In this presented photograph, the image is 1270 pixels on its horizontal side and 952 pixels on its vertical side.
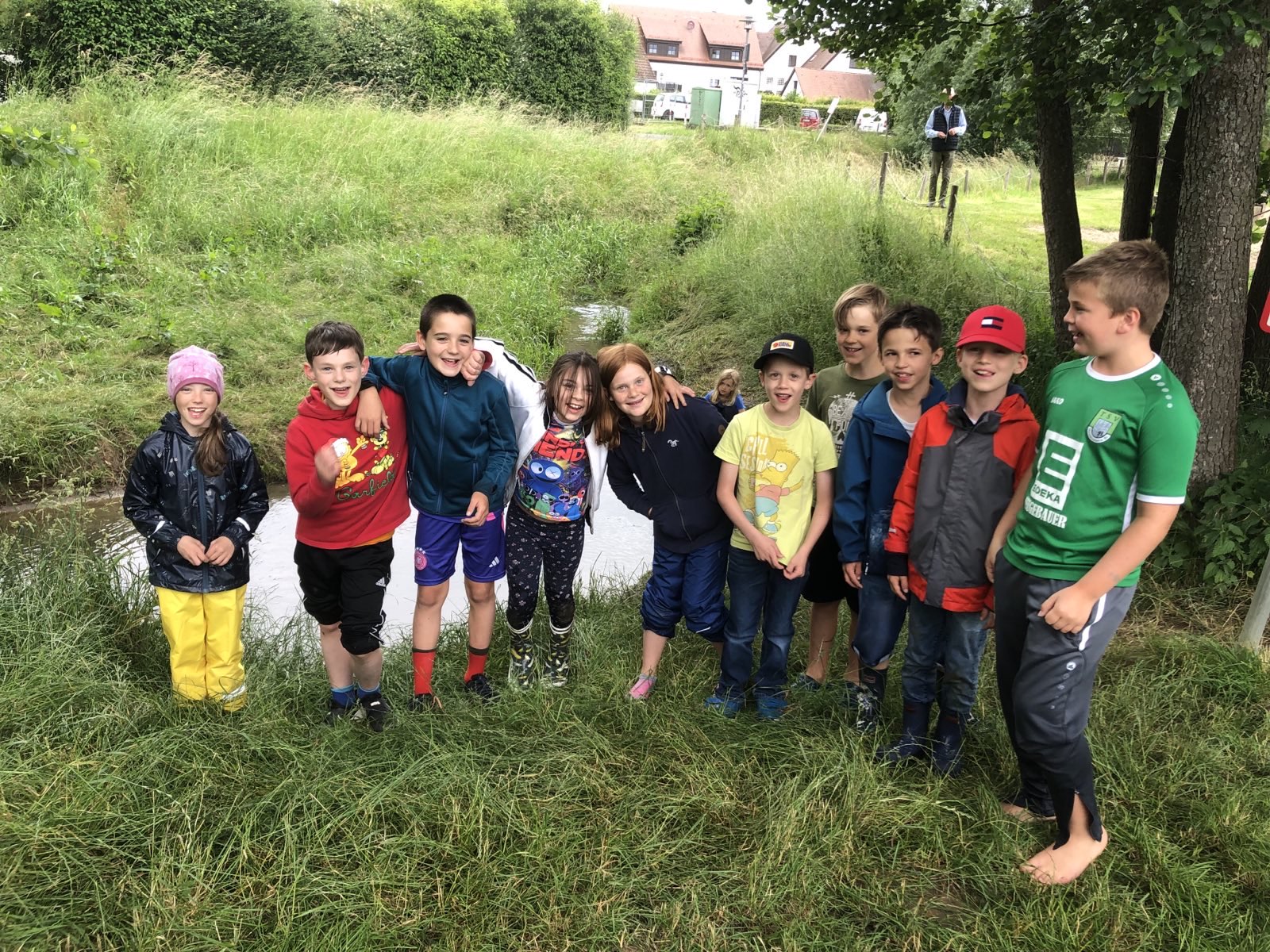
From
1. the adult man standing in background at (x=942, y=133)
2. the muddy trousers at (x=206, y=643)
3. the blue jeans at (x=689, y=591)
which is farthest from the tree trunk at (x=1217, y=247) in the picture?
the adult man standing in background at (x=942, y=133)

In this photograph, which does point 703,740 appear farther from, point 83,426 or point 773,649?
point 83,426

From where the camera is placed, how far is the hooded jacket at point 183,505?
2.97 meters

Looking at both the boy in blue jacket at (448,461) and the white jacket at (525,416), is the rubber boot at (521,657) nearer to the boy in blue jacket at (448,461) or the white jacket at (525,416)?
the boy in blue jacket at (448,461)

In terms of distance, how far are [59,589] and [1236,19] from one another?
17.4ft

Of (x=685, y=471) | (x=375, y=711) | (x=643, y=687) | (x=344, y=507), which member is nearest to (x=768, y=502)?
(x=685, y=471)

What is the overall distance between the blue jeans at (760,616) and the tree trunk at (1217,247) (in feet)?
7.99

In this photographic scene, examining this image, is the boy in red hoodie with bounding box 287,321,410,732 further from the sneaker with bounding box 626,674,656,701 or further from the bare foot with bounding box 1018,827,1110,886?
the bare foot with bounding box 1018,827,1110,886

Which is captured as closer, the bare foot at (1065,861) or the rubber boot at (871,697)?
the bare foot at (1065,861)

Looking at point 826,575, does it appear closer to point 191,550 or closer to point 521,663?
point 521,663

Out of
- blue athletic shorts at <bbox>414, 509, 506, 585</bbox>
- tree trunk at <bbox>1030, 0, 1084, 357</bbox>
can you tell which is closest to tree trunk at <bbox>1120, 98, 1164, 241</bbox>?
tree trunk at <bbox>1030, 0, 1084, 357</bbox>

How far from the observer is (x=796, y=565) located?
3174 mm

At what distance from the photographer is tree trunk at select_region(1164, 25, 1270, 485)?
13.3 ft

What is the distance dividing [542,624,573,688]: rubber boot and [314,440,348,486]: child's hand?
120cm

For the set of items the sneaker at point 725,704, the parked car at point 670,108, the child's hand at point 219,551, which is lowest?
the sneaker at point 725,704
